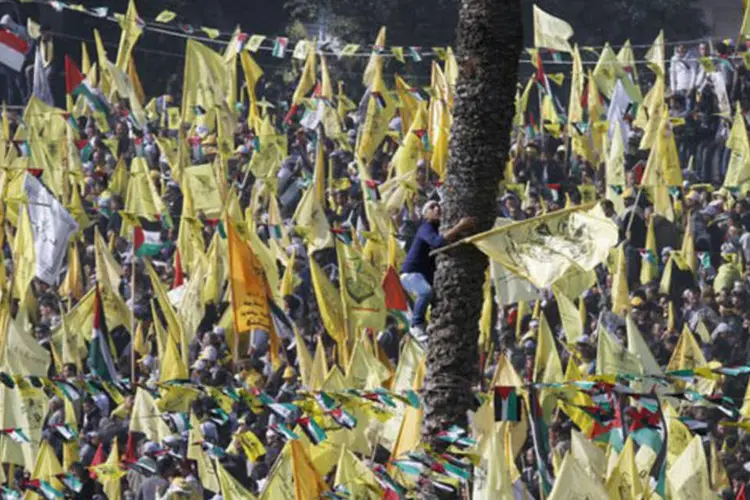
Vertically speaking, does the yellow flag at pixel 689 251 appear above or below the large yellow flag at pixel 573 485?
above

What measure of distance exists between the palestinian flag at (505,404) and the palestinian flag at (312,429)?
5.00 ft

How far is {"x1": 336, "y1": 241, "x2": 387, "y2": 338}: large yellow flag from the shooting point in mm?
21641

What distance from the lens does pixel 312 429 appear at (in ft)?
57.7

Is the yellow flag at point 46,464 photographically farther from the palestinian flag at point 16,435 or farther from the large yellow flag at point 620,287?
the large yellow flag at point 620,287

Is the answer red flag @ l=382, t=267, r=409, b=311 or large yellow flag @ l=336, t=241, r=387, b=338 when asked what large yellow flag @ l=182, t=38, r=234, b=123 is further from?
red flag @ l=382, t=267, r=409, b=311

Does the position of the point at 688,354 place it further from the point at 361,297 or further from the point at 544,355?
the point at 361,297

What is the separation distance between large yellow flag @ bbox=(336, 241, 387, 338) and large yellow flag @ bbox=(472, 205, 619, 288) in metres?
6.11

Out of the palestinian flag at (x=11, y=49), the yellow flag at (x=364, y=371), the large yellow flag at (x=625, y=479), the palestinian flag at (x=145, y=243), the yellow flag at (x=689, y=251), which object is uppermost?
the palestinian flag at (x=11, y=49)

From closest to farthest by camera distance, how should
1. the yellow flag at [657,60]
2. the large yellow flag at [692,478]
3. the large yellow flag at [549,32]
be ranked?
1. the large yellow flag at [692,478]
2. the yellow flag at [657,60]
3. the large yellow flag at [549,32]

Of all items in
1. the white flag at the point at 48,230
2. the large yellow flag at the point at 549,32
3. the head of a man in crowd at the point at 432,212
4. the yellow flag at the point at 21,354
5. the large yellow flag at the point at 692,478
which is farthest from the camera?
the large yellow flag at the point at 549,32

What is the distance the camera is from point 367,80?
32.1m

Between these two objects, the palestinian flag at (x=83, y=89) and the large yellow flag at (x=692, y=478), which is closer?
the large yellow flag at (x=692, y=478)

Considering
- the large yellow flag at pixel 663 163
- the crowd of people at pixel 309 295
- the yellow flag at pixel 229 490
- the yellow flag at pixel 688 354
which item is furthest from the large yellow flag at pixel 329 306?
the yellow flag at pixel 229 490

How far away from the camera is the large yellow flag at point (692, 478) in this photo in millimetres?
17797
